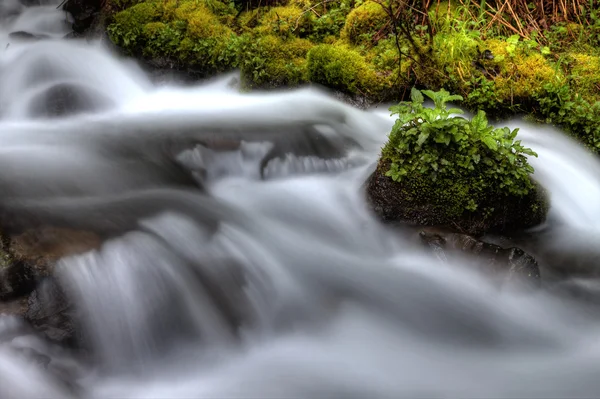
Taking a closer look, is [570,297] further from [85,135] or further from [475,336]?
[85,135]

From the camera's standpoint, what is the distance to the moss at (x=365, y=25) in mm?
5957

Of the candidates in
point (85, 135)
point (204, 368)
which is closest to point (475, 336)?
point (204, 368)

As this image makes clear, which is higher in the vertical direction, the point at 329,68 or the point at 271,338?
the point at 329,68

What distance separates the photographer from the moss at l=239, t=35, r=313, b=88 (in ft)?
19.5

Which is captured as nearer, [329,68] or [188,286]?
[188,286]

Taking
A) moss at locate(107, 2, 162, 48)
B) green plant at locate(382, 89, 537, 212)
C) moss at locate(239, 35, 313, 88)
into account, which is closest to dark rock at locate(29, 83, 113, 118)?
moss at locate(107, 2, 162, 48)

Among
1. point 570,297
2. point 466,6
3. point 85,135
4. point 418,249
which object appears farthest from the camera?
point 466,6

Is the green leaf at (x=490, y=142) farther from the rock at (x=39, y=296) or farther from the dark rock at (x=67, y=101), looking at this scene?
the dark rock at (x=67, y=101)

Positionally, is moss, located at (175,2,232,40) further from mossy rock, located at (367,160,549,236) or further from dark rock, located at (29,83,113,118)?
mossy rock, located at (367,160,549,236)

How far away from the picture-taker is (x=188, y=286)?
137 inches

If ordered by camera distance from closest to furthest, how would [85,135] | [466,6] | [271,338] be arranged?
1. [271,338]
2. [85,135]
3. [466,6]

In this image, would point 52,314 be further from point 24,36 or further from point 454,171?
point 24,36

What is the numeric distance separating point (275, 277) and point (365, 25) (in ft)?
11.3

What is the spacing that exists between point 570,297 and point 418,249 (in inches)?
42.2
